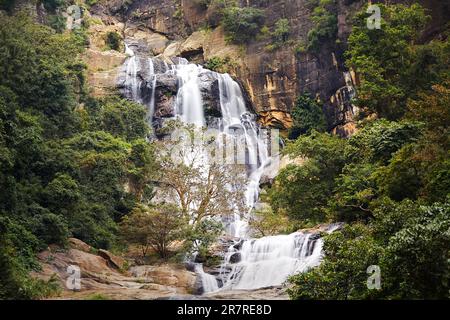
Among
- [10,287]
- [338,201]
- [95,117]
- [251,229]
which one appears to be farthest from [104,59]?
[10,287]

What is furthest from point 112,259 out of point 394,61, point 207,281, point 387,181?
point 394,61

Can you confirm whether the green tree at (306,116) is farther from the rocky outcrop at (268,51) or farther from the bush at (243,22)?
the bush at (243,22)

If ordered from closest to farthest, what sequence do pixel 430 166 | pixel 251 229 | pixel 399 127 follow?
pixel 430 166 → pixel 399 127 → pixel 251 229

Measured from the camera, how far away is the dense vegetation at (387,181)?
44.9 ft

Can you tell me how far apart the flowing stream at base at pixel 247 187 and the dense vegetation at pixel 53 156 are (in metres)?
5.45

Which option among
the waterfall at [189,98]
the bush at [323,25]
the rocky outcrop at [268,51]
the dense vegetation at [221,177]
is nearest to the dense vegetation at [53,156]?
the dense vegetation at [221,177]

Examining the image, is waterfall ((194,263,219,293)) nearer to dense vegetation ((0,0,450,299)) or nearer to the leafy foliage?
dense vegetation ((0,0,450,299))

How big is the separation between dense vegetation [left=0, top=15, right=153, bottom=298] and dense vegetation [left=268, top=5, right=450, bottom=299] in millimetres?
7980

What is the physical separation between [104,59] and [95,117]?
38.4 feet

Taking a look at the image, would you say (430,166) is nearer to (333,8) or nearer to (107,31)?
(333,8)

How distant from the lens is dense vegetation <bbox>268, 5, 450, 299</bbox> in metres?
13.7

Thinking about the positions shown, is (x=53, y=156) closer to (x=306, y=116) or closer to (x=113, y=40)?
(x=306, y=116)

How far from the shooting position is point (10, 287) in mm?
17047

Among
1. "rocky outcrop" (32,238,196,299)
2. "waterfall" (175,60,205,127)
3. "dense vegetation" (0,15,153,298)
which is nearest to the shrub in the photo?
"waterfall" (175,60,205,127)
